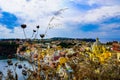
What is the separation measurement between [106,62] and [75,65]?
816 mm

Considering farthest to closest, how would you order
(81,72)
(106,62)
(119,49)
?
(119,49) < (106,62) < (81,72)

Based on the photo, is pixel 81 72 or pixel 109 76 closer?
pixel 81 72

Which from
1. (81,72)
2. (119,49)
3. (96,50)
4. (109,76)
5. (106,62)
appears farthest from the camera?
(119,49)

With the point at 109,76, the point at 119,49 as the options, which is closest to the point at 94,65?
the point at 109,76

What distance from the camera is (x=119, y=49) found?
6188 millimetres

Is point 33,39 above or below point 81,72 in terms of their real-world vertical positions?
above

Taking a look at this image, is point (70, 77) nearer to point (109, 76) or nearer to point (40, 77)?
point (40, 77)

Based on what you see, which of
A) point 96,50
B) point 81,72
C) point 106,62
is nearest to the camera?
point 81,72

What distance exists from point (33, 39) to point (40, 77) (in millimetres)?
461

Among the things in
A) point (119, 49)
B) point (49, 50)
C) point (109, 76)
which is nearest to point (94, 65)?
point (109, 76)

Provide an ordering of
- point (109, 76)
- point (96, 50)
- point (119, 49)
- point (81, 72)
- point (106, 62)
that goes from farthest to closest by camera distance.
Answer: point (119, 49)
point (96, 50)
point (106, 62)
point (109, 76)
point (81, 72)

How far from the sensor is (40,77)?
3.94 meters

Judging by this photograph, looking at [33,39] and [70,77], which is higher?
[33,39]

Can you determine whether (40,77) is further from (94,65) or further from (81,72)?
(94,65)
